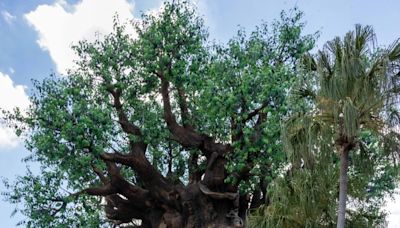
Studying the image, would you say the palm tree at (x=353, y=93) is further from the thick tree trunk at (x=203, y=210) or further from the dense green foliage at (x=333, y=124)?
the thick tree trunk at (x=203, y=210)

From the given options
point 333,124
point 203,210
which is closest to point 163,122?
point 203,210

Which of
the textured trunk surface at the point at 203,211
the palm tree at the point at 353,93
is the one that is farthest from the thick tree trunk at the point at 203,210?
the palm tree at the point at 353,93

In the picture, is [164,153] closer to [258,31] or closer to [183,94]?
[183,94]

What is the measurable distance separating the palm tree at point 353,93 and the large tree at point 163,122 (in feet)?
10.0

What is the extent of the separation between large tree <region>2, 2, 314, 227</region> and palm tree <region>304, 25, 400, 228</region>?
3.06m

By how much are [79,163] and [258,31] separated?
13.7 feet

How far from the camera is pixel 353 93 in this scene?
5.64 m

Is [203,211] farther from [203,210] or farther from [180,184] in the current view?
[180,184]

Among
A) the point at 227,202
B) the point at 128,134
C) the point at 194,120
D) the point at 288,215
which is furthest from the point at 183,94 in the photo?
the point at 288,215

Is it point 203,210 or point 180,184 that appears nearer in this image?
point 203,210

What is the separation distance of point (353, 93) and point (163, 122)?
18.7 feet

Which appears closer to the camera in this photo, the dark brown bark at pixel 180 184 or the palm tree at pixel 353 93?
the palm tree at pixel 353 93

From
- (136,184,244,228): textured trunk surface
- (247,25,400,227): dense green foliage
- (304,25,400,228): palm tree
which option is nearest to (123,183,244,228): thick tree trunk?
(136,184,244,228): textured trunk surface

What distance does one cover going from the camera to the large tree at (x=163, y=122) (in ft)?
30.5
